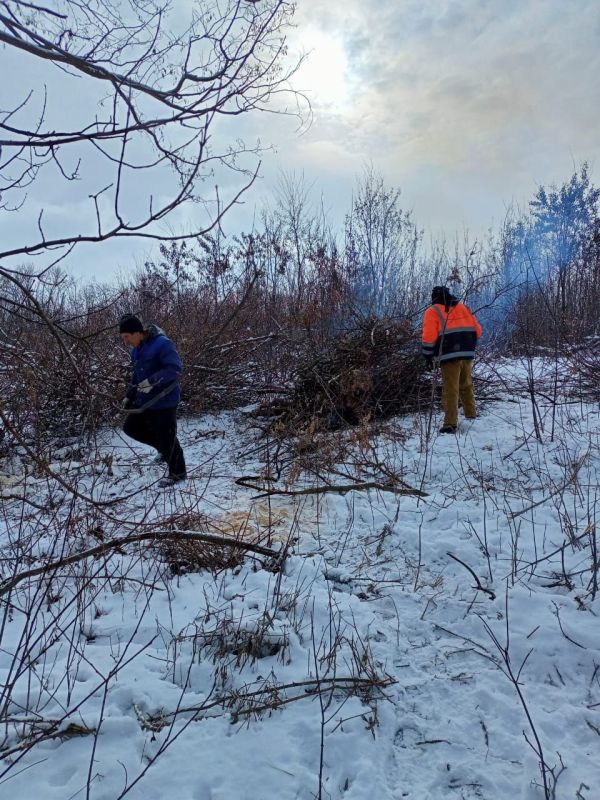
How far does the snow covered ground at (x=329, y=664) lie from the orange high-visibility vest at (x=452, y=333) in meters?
2.09

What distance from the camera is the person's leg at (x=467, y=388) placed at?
6180 millimetres

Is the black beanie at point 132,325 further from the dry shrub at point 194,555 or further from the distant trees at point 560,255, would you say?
the distant trees at point 560,255

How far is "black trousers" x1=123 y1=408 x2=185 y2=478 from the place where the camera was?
5281mm

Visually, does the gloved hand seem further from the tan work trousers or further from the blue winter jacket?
the tan work trousers

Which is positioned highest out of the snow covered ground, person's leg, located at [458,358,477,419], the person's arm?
the person's arm

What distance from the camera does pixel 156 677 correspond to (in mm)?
2256

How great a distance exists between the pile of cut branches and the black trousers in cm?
191

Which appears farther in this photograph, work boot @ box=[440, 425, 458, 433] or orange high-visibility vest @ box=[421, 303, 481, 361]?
work boot @ box=[440, 425, 458, 433]

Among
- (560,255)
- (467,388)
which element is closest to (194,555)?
(467,388)

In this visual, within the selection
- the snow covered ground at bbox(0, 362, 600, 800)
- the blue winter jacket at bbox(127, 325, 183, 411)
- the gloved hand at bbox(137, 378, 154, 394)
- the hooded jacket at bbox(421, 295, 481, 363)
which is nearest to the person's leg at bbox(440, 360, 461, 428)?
the hooded jacket at bbox(421, 295, 481, 363)

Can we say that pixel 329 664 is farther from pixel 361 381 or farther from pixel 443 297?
pixel 361 381

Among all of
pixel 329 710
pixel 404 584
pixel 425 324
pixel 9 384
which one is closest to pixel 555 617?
pixel 404 584

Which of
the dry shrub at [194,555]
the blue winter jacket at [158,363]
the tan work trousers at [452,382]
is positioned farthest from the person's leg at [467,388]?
the dry shrub at [194,555]

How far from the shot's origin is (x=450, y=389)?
5.96 m
